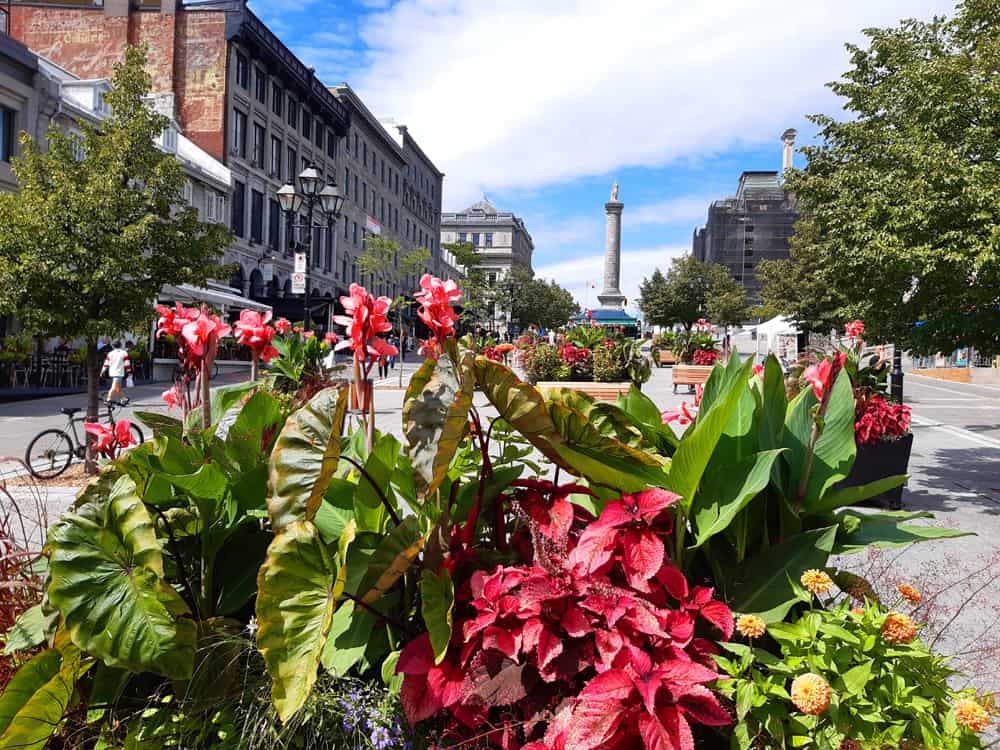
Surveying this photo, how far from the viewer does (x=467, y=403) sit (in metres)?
1.42

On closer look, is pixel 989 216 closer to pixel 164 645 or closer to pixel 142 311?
pixel 164 645

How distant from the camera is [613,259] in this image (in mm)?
78000

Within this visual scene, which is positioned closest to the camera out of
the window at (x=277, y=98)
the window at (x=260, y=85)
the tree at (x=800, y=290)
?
the tree at (x=800, y=290)

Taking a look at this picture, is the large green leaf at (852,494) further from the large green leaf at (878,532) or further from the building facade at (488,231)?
the building facade at (488,231)

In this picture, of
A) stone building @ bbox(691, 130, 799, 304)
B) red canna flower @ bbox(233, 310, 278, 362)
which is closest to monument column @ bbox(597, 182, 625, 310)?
stone building @ bbox(691, 130, 799, 304)

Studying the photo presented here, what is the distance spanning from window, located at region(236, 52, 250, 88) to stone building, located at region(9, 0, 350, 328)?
52 millimetres

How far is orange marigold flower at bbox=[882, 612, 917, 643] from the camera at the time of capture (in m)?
1.49

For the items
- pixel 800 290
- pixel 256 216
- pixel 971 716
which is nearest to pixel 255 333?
pixel 971 716

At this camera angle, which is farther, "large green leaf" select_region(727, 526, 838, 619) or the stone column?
the stone column

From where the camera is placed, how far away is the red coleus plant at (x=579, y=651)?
145 cm

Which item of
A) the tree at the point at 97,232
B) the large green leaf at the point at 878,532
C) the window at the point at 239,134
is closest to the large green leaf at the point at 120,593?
the large green leaf at the point at 878,532

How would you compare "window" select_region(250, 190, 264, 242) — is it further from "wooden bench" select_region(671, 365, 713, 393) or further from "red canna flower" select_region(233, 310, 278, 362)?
"red canna flower" select_region(233, 310, 278, 362)

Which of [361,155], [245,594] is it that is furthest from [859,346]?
[361,155]

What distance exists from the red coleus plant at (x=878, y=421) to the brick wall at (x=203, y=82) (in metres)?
35.8
